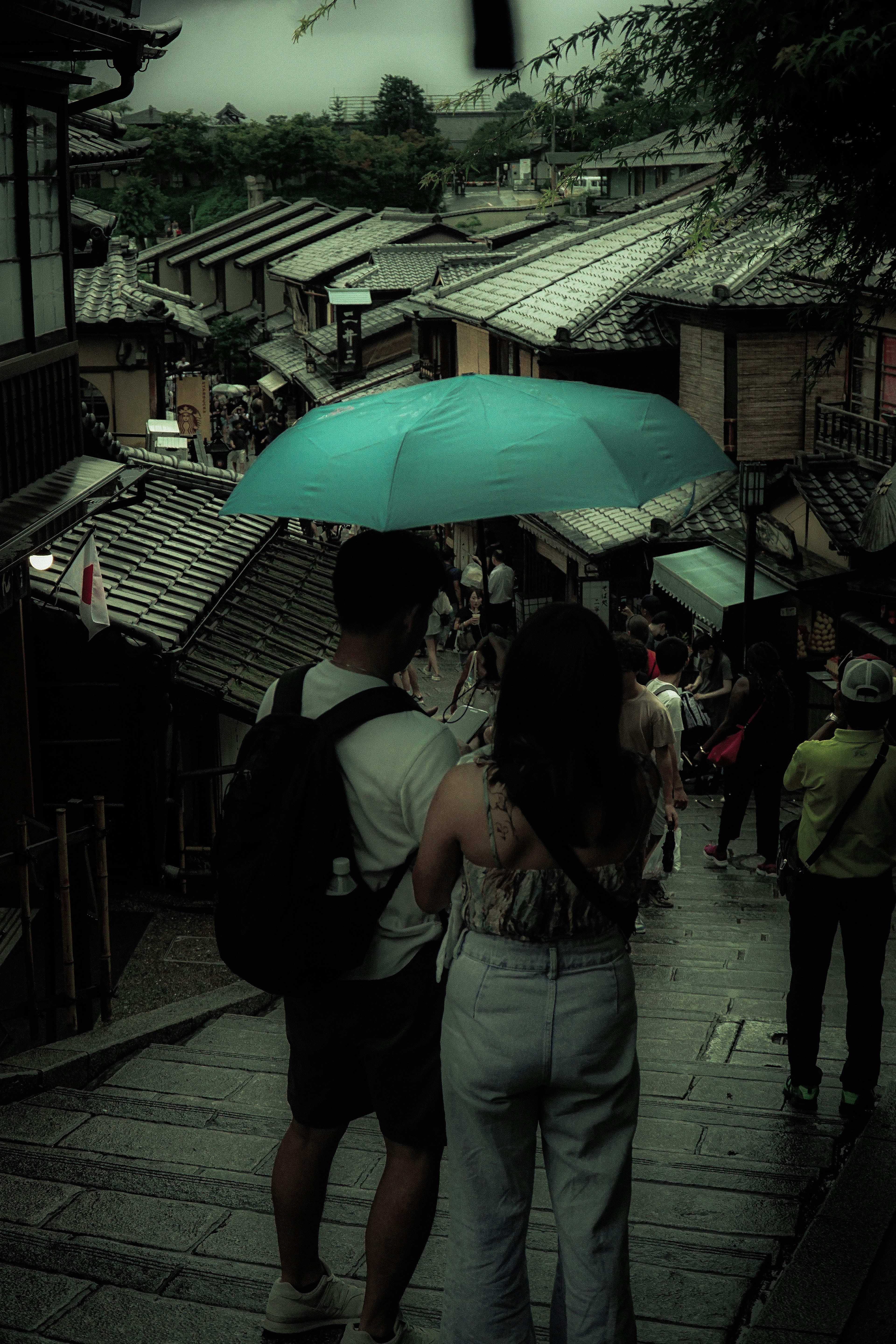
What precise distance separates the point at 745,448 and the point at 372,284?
22.1 m

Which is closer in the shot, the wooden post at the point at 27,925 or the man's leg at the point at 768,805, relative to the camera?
the wooden post at the point at 27,925

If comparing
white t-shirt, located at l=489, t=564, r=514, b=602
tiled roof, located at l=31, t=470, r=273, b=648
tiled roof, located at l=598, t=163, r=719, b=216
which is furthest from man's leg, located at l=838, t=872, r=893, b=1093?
tiled roof, located at l=598, t=163, r=719, b=216

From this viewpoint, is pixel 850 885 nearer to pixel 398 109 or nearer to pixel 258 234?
pixel 258 234

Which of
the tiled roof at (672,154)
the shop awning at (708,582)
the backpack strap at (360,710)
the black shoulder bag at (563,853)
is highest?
the tiled roof at (672,154)

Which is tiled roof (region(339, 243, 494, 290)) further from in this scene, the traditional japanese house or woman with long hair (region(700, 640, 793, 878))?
woman with long hair (region(700, 640, 793, 878))

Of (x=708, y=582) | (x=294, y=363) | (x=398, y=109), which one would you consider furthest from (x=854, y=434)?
(x=398, y=109)

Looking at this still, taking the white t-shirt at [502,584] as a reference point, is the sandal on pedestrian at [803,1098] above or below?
above

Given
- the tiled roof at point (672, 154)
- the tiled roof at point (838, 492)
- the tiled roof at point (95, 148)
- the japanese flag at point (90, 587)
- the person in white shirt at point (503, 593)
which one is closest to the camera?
the japanese flag at point (90, 587)

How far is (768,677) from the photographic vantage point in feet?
32.7

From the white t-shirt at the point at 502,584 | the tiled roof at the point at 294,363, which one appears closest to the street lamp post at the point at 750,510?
the white t-shirt at the point at 502,584

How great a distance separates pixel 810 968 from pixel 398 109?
98153mm

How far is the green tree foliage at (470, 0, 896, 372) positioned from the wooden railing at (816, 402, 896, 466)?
10306 mm

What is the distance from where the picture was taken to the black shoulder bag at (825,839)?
483 cm

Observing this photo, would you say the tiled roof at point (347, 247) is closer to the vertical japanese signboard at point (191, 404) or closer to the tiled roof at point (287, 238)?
the tiled roof at point (287, 238)
